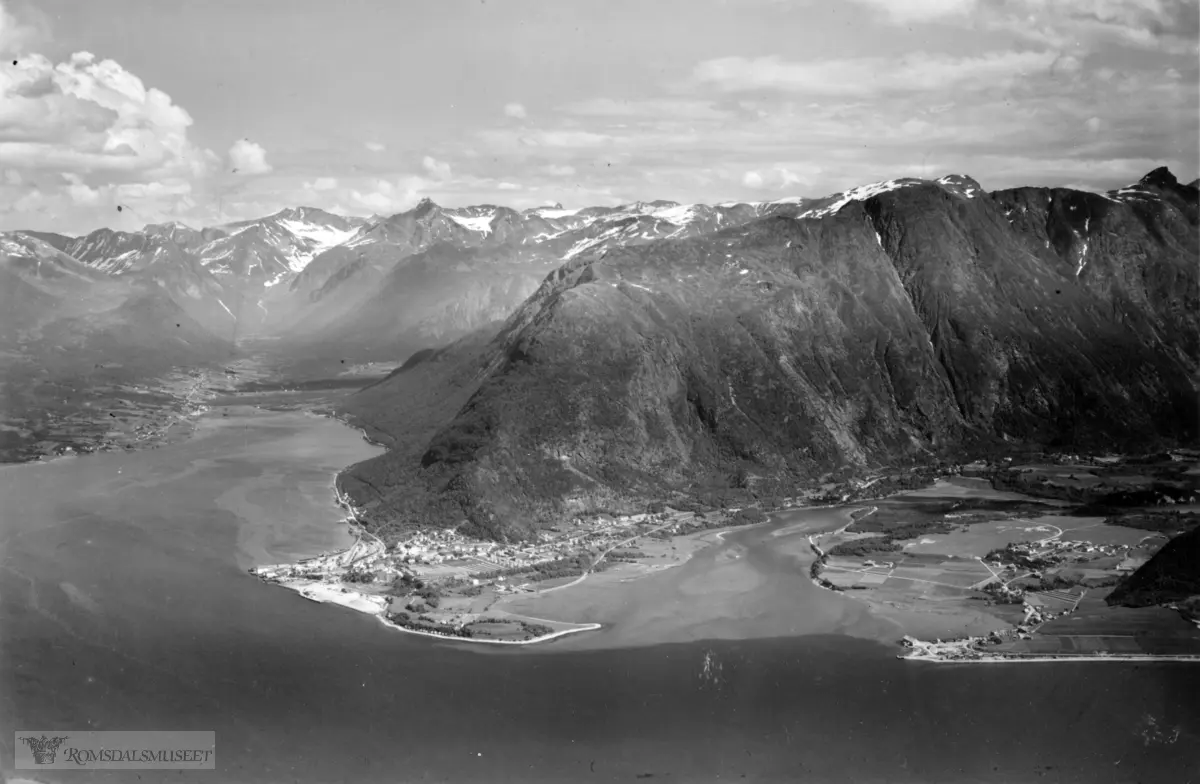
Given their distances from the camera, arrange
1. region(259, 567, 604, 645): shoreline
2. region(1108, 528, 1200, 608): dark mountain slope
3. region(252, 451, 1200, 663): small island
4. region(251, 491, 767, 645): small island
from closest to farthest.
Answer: region(259, 567, 604, 645): shoreline
region(252, 451, 1200, 663): small island
region(251, 491, 767, 645): small island
region(1108, 528, 1200, 608): dark mountain slope

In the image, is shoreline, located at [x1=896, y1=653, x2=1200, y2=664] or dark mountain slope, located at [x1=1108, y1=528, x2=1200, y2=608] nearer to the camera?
shoreline, located at [x1=896, y1=653, x2=1200, y2=664]

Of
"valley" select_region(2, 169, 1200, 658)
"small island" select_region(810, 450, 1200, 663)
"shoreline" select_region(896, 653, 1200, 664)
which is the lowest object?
"shoreline" select_region(896, 653, 1200, 664)

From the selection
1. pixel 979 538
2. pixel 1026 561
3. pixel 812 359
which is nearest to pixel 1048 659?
pixel 1026 561

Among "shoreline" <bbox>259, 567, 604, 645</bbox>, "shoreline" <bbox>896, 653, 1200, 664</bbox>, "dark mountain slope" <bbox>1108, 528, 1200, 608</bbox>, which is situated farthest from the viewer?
"dark mountain slope" <bbox>1108, 528, 1200, 608</bbox>

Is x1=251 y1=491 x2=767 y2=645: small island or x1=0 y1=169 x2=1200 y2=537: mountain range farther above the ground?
x1=0 y1=169 x2=1200 y2=537: mountain range

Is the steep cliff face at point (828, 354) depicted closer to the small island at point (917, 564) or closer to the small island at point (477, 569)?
the small island at point (477, 569)

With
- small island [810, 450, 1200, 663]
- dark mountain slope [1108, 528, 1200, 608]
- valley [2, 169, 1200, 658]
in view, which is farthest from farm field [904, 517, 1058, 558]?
dark mountain slope [1108, 528, 1200, 608]

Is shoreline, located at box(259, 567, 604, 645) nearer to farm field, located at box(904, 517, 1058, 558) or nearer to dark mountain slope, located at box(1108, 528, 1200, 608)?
farm field, located at box(904, 517, 1058, 558)

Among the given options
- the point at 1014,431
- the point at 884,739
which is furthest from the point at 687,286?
the point at 884,739

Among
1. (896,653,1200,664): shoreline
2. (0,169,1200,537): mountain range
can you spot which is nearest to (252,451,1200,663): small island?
(896,653,1200,664): shoreline
